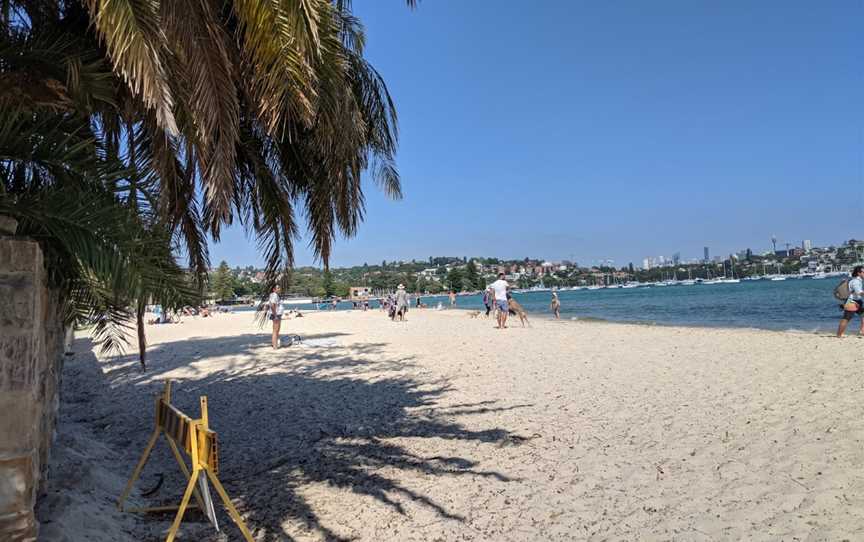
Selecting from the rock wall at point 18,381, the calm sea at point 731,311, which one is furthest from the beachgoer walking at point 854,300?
the rock wall at point 18,381

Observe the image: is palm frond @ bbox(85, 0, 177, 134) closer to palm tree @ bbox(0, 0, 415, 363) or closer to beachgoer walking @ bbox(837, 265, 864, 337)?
palm tree @ bbox(0, 0, 415, 363)

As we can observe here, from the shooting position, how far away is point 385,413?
6.64 metres

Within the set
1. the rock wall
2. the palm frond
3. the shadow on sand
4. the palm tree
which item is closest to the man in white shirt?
the shadow on sand

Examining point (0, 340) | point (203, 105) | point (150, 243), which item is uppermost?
point (203, 105)

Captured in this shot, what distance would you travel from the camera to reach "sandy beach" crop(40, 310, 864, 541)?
341cm

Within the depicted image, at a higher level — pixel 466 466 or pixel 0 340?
pixel 0 340

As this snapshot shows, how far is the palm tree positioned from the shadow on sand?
5.34 feet

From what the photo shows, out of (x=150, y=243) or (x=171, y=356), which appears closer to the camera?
(x=150, y=243)

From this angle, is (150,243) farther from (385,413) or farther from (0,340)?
(385,413)

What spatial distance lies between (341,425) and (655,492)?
3.58m

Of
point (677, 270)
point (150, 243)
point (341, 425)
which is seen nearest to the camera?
point (150, 243)

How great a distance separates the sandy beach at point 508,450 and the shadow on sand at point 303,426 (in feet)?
0.10

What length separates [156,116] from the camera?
3.31 m

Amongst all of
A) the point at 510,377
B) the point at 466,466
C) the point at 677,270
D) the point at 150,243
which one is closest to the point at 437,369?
the point at 510,377
